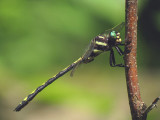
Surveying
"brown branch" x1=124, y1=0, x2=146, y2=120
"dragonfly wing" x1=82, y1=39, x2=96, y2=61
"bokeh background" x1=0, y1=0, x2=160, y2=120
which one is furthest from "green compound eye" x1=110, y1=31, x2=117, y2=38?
"bokeh background" x1=0, y1=0, x2=160, y2=120

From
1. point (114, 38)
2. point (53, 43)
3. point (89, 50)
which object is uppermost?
point (114, 38)

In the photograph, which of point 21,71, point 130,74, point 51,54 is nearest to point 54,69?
point 51,54

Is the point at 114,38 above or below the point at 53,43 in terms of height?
above

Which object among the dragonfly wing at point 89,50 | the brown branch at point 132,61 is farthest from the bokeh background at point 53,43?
the brown branch at point 132,61

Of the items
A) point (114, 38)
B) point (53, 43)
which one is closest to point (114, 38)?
point (114, 38)

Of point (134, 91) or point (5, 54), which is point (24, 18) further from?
point (134, 91)

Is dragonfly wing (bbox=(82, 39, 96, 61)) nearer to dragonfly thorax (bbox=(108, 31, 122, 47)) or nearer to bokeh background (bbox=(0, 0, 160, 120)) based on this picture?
dragonfly thorax (bbox=(108, 31, 122, 47))

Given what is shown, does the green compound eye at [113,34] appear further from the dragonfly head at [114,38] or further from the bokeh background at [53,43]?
the bokeh background at [53,43]

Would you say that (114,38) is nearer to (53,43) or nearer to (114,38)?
(114,38)
